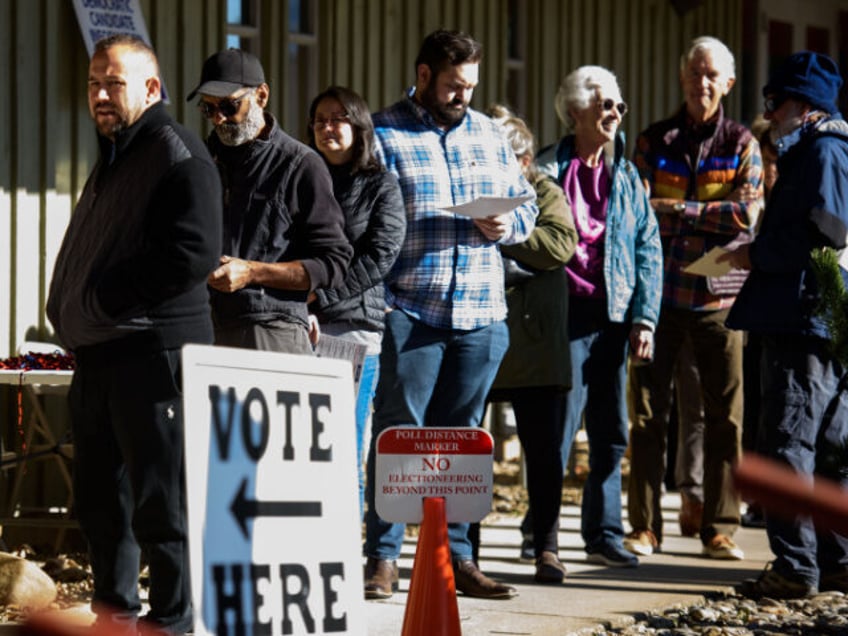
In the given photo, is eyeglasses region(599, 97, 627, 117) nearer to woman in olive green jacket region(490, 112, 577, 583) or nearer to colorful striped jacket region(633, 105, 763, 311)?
woman in olive green jacket region(490, 112, 577, 583)

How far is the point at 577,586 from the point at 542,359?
978 mm

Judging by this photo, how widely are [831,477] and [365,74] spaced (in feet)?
19.8

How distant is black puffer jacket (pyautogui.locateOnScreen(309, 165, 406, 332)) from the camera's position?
616cm

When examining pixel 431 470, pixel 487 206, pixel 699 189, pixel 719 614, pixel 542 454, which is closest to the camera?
pixel 431 470

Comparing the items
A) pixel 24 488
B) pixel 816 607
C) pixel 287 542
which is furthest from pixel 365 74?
pixel 287 542

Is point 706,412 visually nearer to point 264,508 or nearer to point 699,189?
point 699,189

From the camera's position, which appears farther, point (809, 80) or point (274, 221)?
point (809, 80)

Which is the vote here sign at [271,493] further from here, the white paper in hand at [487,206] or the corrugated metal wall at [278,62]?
the corrugated metal wall at [278,62]

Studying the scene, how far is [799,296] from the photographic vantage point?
675 cm

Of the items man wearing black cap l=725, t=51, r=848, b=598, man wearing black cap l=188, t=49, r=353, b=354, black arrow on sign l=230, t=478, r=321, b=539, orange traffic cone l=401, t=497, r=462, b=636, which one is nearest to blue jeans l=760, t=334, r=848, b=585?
man wearing black cap l=725, t=51, r=848, b=598

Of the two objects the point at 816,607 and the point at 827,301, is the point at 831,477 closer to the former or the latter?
the point at 827,301

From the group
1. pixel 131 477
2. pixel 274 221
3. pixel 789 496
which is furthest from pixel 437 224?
pixel 789 496

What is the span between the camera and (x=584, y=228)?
24.5 feet

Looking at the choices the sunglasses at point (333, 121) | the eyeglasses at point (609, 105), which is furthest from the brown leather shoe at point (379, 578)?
the eyeglasses at point (609, 105)
